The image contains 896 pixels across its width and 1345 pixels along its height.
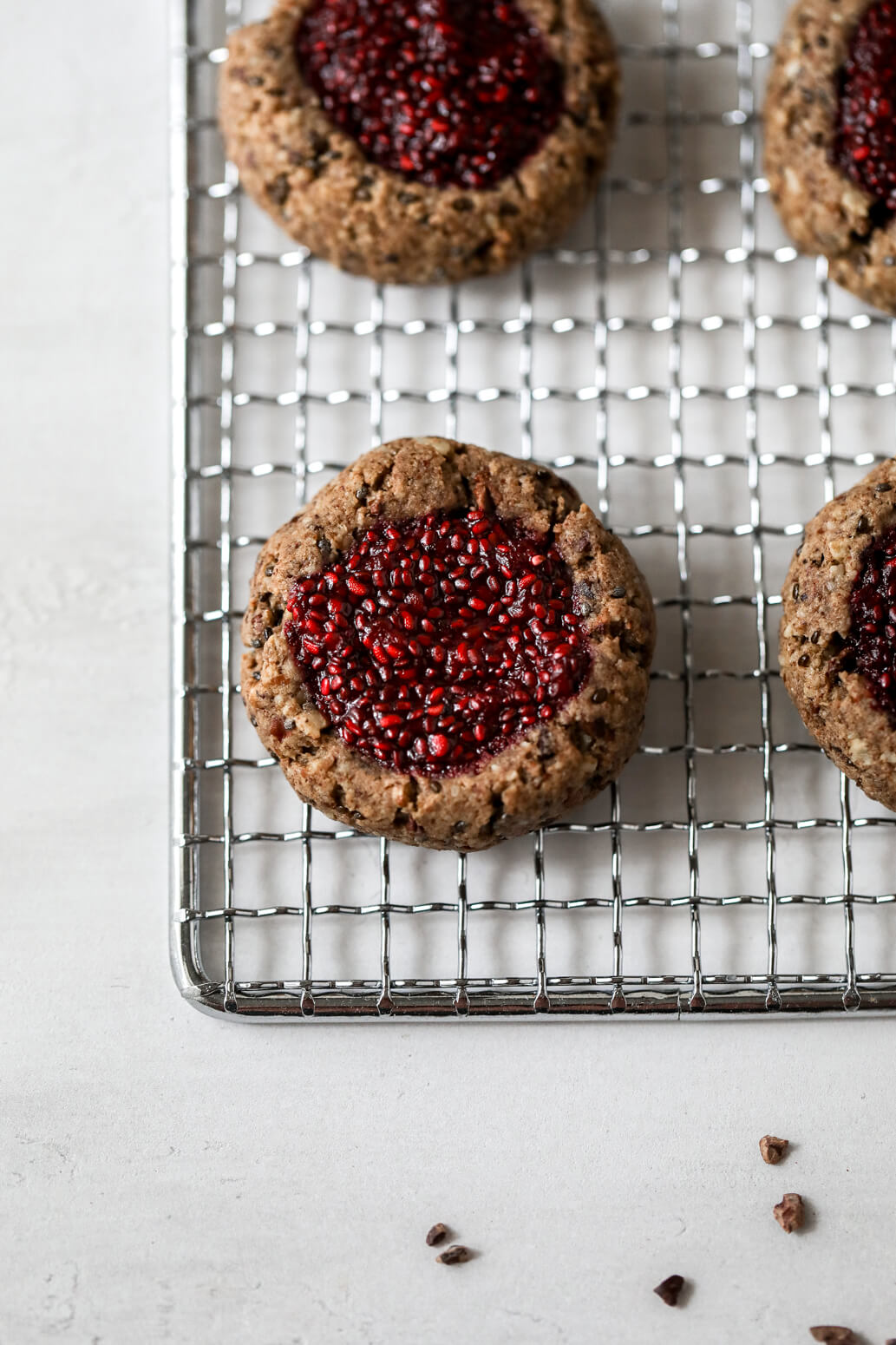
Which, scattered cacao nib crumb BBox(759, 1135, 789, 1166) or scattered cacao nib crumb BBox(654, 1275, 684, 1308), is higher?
scattered cacao nib crumb BBox(759, 1135, 789, 1166)

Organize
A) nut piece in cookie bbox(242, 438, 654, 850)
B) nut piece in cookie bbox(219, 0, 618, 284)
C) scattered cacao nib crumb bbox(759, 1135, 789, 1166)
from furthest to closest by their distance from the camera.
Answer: nut piece in cookie bbox(219, 0, 618, 284), scattered cacao nib crumb bbox(759, 1135, 789, 1166), nut piece in cookie bbox(242, 438, 654, 850)

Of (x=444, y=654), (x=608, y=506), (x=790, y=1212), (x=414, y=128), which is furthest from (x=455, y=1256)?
(x=414, y=128)

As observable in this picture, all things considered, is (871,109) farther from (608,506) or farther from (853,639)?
(853,639)

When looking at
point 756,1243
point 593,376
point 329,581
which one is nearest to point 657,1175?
point 756,1243

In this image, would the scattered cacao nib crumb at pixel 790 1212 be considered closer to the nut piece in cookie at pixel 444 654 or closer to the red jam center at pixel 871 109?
the nut piece in cookie at pixel 444 654

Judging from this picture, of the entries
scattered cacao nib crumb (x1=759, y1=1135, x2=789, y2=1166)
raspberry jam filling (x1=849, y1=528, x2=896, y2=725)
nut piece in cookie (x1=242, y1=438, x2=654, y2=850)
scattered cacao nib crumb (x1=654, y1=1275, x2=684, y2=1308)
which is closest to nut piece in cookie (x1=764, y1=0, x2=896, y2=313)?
raspberry jam filling (x1=849, y1=528, x2=896, y2=725)

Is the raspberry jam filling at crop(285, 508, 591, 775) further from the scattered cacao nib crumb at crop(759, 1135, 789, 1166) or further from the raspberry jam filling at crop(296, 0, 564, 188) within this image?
the scattered cacao nib crumb at crop(759, 1135, 789, 1166)

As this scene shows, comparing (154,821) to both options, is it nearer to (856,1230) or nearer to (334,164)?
(334,164)
